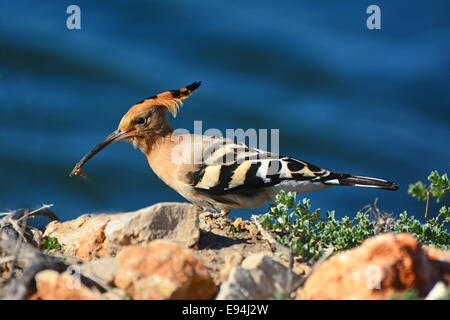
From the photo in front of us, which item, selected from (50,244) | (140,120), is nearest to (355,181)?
(140,120)

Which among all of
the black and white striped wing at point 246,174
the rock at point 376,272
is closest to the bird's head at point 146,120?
the black and white striped wing at point 246,174

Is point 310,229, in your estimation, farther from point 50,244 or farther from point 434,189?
point 50,244

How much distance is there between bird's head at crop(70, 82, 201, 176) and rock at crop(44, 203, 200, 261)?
138cm

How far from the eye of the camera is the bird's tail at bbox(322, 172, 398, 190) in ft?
12.8

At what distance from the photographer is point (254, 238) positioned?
3270 millimetres

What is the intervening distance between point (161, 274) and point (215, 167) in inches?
74.4

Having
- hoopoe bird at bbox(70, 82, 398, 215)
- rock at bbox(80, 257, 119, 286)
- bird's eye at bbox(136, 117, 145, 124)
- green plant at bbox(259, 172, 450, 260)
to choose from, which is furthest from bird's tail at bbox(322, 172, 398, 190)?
rock at bbox(80, 257, 119, 286)

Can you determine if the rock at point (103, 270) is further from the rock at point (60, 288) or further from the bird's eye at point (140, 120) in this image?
the bird's eye at point (140, 120)

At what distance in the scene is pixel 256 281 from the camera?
2.32 metres

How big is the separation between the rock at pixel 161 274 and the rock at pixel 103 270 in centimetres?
4

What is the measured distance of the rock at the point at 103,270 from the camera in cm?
234

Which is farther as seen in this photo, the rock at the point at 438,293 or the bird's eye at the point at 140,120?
the bird's eye at the point at 140,120
